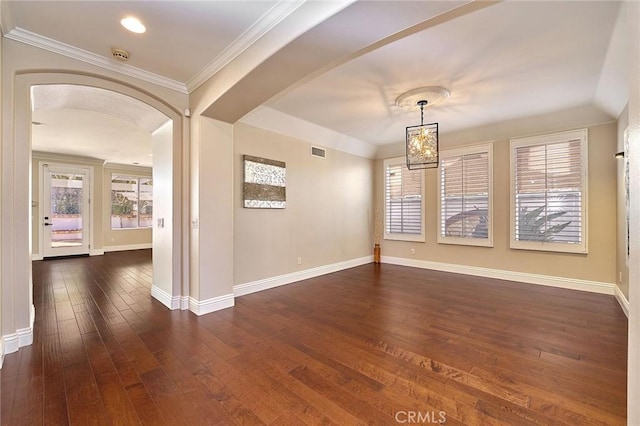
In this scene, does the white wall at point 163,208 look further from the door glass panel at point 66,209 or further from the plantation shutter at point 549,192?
the door glass panel at point 66,209

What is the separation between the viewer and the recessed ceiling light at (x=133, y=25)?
7.41ft

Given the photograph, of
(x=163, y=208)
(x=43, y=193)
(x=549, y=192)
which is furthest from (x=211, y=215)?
(x=43, y=193)

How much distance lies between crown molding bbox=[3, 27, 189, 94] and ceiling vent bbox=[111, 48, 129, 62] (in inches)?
5.8

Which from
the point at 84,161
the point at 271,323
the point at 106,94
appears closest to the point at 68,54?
the point at 106,94

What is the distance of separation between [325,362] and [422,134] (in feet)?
10.5

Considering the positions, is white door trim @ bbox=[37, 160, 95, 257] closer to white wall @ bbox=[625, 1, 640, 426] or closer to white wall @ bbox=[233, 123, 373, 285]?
white wall @ bbox=[233, 123, 373, 285]

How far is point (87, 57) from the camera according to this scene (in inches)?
109

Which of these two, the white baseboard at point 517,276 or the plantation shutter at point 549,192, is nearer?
the white baseboard at point 517,276

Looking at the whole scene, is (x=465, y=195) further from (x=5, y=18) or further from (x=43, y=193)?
(x=43, y=193)

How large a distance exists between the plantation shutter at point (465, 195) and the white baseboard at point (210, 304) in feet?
14.0

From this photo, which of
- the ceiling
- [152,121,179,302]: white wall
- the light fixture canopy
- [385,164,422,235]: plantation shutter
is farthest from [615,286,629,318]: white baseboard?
[152,121,179,302]: white wall

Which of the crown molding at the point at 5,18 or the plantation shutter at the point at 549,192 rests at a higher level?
the crown molding at the point at 5,18

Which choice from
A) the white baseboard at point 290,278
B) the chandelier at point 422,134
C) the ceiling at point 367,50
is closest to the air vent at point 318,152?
the ceiling at point 367,50

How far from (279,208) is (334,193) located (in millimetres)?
1498
